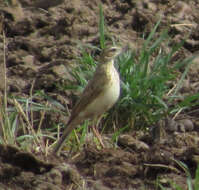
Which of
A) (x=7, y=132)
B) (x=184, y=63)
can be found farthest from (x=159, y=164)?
(x=184, y=63)

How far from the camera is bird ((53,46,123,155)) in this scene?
626 cm

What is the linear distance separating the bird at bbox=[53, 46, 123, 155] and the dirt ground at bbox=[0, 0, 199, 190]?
0.34 metres

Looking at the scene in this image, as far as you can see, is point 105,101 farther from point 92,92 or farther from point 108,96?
point 92,92

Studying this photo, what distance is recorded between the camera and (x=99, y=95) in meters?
6.33

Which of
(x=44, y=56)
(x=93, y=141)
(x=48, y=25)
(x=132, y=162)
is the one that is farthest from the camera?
(x=48, y=25)

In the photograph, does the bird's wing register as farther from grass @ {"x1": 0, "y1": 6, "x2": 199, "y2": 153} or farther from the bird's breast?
grass @ {"x1": 0, "y1": 6, "x2": 199, "y2": 153}

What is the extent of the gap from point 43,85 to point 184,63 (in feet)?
5.90

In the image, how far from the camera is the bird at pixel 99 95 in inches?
246

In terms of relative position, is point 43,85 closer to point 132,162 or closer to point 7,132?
point 7,132

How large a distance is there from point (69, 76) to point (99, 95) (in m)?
1.50

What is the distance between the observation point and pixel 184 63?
24.4 ft

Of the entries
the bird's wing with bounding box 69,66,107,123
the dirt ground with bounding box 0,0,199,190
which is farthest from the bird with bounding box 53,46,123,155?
the dirt ground with bounding box 0,0,199,190

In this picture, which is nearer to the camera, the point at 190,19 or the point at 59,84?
the point at 59,84

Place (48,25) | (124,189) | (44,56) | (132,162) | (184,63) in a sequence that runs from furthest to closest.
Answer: (48,25)
(44,56)
(184,63)
(132,162)
(124,189)
